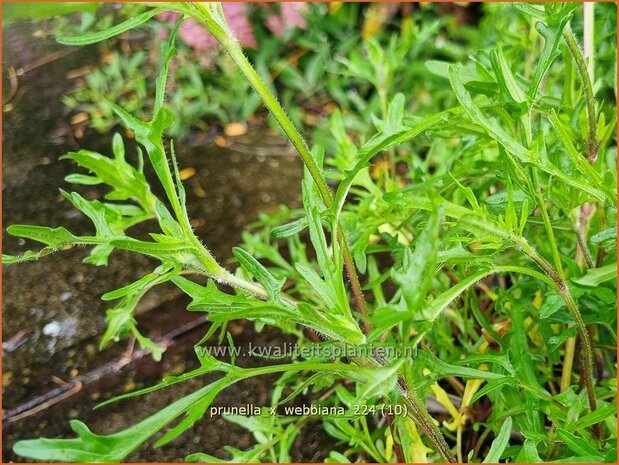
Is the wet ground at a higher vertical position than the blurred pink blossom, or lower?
lower

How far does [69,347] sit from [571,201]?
1.06 m

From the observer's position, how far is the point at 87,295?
1492 mm

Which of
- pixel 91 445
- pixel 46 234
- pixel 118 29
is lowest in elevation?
pixel 91 445

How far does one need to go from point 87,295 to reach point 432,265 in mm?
1146

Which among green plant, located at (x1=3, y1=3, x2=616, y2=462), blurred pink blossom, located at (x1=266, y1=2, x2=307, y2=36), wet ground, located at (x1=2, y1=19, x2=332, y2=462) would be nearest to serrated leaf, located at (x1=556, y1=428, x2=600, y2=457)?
green plant, located at (x1=3, y1=3, x2=616, y2=462)

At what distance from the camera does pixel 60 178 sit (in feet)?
6.01

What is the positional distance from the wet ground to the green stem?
65 cm

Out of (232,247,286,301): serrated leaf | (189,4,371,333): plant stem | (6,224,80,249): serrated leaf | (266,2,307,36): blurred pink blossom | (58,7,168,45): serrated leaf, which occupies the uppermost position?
(58,7,168,45): serrated leaf

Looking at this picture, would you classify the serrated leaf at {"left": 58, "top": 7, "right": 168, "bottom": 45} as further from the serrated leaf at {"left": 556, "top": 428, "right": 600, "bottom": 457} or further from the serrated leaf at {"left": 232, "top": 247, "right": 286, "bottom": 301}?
the serrated leaf at {"left": 556, "top": 428, "right": 600, "bottom": 457}

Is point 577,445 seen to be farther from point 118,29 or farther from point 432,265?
point 118,29

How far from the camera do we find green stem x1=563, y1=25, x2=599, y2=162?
28.4 inches

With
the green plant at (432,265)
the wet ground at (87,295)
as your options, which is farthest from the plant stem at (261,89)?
the wet ground at (87,295)

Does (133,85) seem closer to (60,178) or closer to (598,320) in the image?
(60,178)

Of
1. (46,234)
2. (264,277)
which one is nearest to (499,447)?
(264,277)
